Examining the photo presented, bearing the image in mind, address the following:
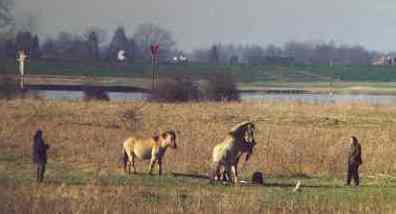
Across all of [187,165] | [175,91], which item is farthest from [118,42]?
[187,165]

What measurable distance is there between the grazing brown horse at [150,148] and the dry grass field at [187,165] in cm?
49

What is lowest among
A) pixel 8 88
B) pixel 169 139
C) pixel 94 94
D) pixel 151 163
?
pixel 94 94

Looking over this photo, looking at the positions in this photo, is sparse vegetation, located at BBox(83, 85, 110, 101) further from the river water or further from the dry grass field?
the dry grass field

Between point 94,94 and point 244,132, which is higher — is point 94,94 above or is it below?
below

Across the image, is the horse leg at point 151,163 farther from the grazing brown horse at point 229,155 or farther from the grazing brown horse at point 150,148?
the grazing brown horse at point 229,155

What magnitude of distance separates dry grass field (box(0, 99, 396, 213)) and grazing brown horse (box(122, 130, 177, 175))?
19.2 inches

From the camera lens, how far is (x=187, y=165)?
2591 cm

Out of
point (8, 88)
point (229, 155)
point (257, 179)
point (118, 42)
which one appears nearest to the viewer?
point (229, 155)

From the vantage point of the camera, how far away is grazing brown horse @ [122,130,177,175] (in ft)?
77.8

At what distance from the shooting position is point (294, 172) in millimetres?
25922

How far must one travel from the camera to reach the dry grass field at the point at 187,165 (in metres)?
18.6

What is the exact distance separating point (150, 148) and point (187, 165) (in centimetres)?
206

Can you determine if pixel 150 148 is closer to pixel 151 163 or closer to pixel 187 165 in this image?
pixel 151 163

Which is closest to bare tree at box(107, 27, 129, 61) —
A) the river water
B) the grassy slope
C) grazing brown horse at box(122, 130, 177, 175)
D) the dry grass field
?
the grassy slope
